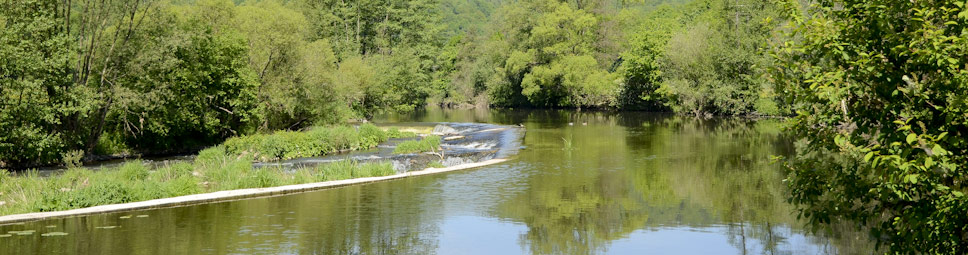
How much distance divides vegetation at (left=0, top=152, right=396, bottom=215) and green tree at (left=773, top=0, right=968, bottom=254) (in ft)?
62.6

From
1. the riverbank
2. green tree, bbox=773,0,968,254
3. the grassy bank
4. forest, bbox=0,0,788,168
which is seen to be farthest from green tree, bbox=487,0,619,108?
green tree, bbox=773,0,968,254

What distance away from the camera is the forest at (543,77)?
1091 cm

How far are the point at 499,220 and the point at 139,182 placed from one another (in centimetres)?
1216

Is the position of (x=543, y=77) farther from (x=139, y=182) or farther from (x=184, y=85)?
(x=139, y=182)

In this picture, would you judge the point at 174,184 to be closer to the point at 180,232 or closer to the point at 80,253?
the point at 180,232

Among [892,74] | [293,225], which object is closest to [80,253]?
[293,225]

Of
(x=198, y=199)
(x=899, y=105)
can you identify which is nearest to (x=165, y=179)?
(x=198, y=199)

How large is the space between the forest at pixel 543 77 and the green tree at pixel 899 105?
37 millimetres

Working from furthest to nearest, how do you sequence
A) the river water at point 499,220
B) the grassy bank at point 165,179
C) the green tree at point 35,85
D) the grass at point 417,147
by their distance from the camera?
the grass at point 417,147 → the green tree at point 35,85 → the grassy bank at point 165,179 → the river water at point 499,220

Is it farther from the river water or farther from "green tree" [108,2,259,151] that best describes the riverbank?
"green tree" [108,2,259,151]

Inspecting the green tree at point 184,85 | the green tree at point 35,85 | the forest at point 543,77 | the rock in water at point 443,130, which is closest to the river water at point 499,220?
the forest at point 543,77

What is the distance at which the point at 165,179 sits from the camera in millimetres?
27062

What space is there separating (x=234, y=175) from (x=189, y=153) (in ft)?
52.7

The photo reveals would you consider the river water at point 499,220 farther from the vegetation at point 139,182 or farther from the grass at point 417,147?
the grass at point 417,147
